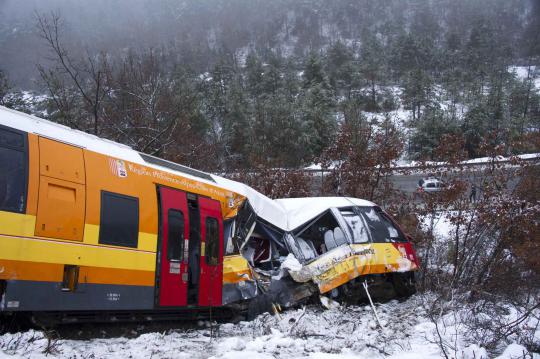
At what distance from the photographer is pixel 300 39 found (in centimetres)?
12294

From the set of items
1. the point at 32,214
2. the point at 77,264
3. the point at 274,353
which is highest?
the point at 32,214

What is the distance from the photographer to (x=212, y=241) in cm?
808

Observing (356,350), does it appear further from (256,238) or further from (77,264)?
(256,238)

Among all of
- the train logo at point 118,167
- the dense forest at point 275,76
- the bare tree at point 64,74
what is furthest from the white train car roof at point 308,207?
the bare tree at point 64,74

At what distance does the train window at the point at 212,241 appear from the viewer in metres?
7.95

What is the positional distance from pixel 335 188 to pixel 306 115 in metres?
23.7

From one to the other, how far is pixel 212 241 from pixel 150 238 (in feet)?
4.74

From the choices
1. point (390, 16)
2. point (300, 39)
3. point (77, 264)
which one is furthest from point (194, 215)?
point (390, 16)

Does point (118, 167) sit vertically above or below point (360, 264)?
above

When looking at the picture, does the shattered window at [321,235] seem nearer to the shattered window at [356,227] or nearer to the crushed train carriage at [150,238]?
the crushed train carriage at [150,238]

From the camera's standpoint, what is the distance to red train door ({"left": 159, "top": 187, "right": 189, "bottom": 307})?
705cm

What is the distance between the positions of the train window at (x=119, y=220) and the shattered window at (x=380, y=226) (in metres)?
5.43

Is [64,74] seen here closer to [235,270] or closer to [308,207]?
[308,207]

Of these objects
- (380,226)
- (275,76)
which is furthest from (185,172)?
(275,76)
